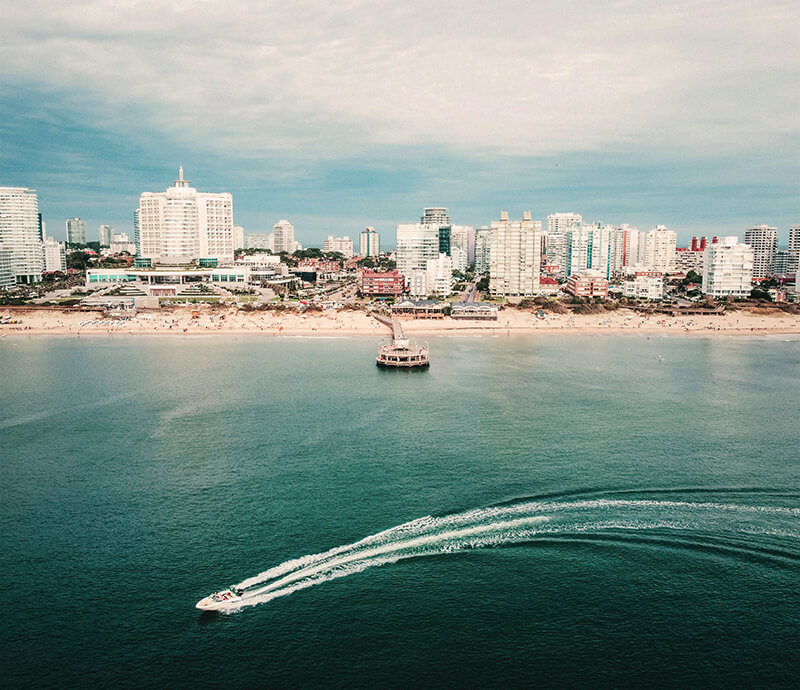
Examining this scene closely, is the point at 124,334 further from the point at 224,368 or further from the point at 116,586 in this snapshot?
the point at 116,586

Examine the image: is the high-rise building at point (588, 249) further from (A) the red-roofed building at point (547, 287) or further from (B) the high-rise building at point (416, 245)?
(B) the high-rise building at point (416, 245)

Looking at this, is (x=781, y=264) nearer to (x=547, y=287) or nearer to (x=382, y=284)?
(x=547, y=287)

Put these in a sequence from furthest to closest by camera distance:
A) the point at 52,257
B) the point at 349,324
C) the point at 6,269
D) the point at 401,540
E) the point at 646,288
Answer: the point at 52,257, the point at 646,288, the point at 6,269, the point at 349,324, the point at 401,540

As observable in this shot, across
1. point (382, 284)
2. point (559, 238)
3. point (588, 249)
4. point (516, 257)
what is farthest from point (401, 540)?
point (559, 238)

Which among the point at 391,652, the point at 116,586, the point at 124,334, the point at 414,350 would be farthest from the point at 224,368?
the point at 391,652

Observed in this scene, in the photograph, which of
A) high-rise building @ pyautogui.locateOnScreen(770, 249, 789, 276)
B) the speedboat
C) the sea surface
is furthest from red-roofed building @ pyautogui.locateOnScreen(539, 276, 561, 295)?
the speedboat

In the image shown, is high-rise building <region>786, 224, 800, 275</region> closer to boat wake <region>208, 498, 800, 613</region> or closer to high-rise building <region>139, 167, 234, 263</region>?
high-rise building <region>139, 167, 234, 263</region>
